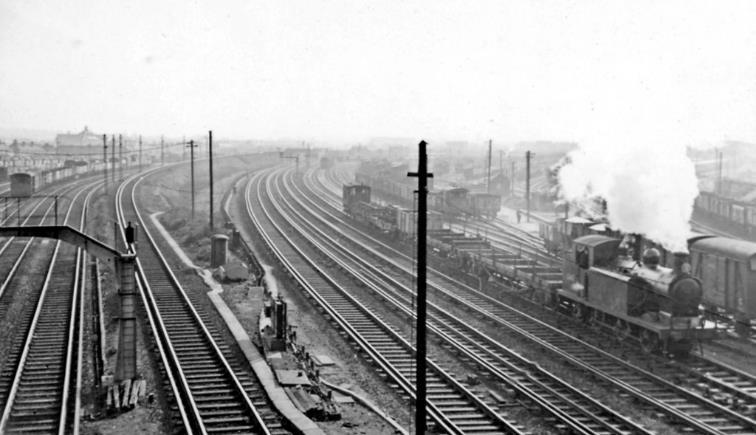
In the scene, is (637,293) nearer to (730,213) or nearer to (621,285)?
(621,285)

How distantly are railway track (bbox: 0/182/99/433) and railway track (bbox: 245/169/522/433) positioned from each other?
22.9 feet

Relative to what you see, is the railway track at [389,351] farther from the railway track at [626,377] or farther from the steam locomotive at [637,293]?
the steam locomotive at [637,293]

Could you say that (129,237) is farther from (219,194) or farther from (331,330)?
(219,194)

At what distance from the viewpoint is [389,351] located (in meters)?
21.0

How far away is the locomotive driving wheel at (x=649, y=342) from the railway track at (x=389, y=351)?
5649 mm

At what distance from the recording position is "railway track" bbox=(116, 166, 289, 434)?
15595 mm

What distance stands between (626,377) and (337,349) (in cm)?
746

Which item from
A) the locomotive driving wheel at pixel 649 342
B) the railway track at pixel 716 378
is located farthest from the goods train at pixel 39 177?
the railway track at pixel 716 378

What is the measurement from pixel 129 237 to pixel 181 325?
4.77m

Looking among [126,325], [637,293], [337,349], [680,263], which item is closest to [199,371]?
[126,325]

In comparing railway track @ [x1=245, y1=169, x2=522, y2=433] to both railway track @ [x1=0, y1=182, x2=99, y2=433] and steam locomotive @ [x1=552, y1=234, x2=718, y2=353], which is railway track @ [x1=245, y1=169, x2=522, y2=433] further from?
railway track @ [x1=0, y1=182, x2=99, y2=433]

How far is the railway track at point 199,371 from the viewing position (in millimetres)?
15595

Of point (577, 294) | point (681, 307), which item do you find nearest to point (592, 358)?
point (681, 307)

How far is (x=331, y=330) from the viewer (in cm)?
2355
